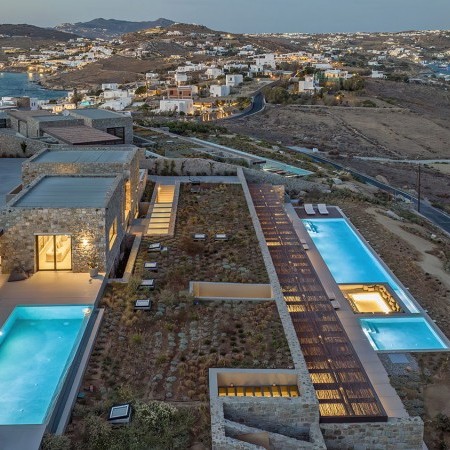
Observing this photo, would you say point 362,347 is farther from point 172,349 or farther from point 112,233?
point 112,233

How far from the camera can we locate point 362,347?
1175cm

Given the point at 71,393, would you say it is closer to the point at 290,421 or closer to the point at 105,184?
the point at 290,421

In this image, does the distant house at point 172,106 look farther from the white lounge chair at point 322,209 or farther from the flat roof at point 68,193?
Answer: the flat roof at point 68,193

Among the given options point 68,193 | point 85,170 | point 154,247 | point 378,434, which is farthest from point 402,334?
point 85,170

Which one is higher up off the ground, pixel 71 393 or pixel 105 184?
pixel 105 184

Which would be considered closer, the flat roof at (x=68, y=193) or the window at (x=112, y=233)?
the flat roof at (x=68, y=193)

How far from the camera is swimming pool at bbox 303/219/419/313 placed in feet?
51.0

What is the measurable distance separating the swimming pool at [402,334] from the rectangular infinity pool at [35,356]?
643cm

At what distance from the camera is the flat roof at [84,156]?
646 inches

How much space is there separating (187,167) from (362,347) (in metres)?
12.6

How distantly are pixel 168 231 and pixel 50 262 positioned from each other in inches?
161

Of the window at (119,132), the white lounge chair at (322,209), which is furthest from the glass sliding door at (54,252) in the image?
the window at (119,132)

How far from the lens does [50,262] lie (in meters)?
12.4

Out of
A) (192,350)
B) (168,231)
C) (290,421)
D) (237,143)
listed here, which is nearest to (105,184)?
(168,231)
